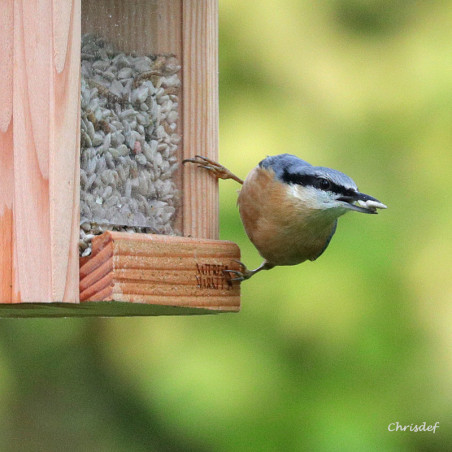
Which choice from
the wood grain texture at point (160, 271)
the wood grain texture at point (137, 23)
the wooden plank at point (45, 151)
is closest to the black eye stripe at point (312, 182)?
the wood grain texture at point (160, 271)

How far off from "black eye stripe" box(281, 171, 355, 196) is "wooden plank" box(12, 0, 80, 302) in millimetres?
812

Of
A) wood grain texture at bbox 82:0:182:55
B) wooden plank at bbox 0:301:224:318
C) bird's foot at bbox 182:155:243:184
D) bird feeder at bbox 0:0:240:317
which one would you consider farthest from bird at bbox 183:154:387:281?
wood grain texture at bbox 82:0:182:55

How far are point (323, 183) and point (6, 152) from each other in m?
1.00

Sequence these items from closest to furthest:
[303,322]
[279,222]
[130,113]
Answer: [130,113]
[279,222]
[303,322]

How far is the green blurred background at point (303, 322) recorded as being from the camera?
150 inches

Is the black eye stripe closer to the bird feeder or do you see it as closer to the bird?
the bird

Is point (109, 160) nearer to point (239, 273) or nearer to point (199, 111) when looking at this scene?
point (199, 111)

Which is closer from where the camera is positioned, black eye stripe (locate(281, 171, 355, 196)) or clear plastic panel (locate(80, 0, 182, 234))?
clear plastic panel (locate(80, 0, 182, 234))

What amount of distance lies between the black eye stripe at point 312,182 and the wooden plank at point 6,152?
0.98 meters

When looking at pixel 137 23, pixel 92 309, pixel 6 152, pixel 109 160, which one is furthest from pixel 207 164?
pixel 6 152

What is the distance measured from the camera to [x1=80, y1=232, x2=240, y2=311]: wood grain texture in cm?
262

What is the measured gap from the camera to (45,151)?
260cm

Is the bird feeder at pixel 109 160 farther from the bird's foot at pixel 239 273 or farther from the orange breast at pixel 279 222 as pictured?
the orange breast at pixel 279 222

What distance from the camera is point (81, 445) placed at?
13.9 feet
